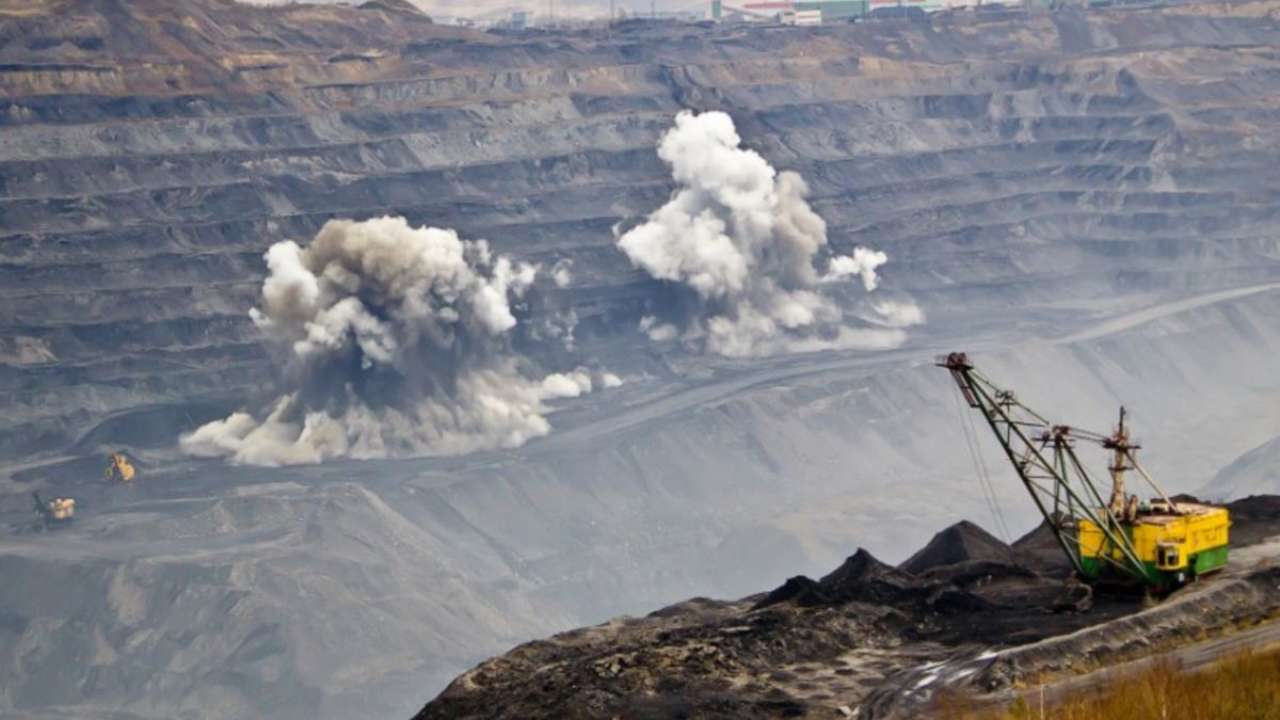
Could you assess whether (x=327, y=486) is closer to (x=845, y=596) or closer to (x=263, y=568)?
(x=263, y=568)

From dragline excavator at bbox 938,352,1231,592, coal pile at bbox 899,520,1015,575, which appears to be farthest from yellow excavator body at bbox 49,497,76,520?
dragline excavator at bbox 938,352,1231,592

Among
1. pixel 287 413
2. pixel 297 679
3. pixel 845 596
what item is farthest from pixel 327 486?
pixel 845 596

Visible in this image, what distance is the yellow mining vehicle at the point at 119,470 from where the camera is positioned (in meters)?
184

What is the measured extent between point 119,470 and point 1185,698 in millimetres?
138859

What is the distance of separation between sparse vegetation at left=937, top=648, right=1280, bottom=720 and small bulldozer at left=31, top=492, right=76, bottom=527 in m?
123

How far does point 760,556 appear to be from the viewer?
604ft

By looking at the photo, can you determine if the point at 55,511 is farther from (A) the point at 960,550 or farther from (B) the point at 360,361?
(A) the point at 960,550

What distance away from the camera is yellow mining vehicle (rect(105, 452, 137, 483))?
603ft

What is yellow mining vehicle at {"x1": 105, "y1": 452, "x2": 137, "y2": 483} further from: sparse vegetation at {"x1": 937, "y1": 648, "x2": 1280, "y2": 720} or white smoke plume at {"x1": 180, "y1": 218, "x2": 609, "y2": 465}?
sparse vegetation at {"x1": 937, "y1": 648, "x2": 1280, "y2": 720}

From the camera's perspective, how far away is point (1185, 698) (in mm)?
53781

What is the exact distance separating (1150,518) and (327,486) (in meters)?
111

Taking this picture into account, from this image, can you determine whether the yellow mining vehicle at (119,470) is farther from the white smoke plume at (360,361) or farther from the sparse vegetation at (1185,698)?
the sparse vegetation at (1185,698)

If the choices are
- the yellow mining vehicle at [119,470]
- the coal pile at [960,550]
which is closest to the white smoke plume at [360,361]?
the yellow mining vehicle at [119,470]

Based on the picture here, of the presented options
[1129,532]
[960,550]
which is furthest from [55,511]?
[1129,532]
